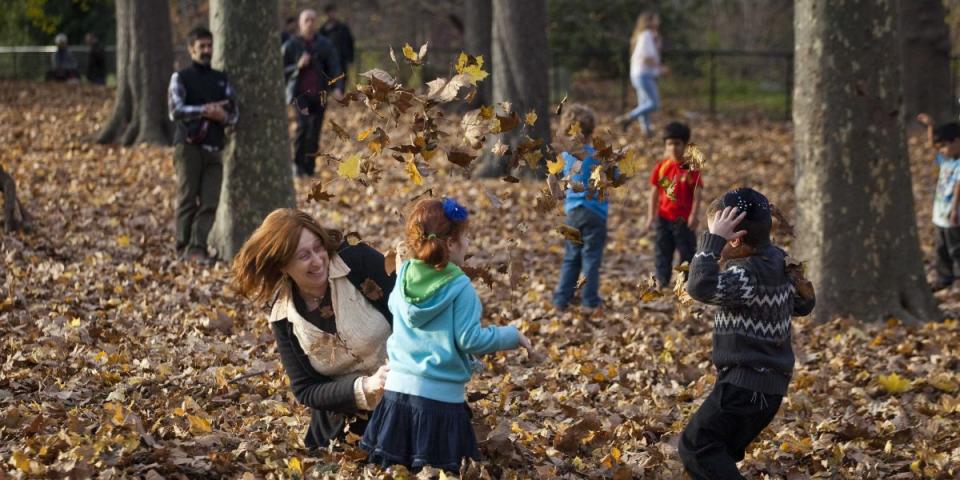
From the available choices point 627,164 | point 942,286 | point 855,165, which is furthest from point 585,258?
point 627,164

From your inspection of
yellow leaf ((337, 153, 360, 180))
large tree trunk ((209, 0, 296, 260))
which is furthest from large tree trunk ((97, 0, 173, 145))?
yellow leaf ((337, 153, 360, 180))

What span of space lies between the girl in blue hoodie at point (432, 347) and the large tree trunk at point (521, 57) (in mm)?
10385

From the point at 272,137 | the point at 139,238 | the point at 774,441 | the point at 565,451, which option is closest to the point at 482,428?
the point at 565,451

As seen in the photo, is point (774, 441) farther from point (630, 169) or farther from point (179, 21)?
point (179, 21)

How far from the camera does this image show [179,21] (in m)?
33.7

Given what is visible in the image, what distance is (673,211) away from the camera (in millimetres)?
9664

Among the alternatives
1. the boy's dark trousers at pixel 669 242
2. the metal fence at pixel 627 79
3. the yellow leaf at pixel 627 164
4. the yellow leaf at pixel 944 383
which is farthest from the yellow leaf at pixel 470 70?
the metal fence at pixel 627 79

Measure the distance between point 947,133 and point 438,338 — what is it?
6724 millimetres

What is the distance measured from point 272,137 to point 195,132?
0.64m

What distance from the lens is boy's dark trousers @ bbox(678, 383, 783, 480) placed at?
4.98m

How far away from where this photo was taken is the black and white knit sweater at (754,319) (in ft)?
15.9

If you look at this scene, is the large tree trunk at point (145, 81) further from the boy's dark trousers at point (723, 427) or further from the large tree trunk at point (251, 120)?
the boy's dark trousers at point (723, 427)

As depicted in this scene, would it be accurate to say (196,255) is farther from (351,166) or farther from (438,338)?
(438,338)

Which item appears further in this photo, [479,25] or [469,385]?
[479,25]
